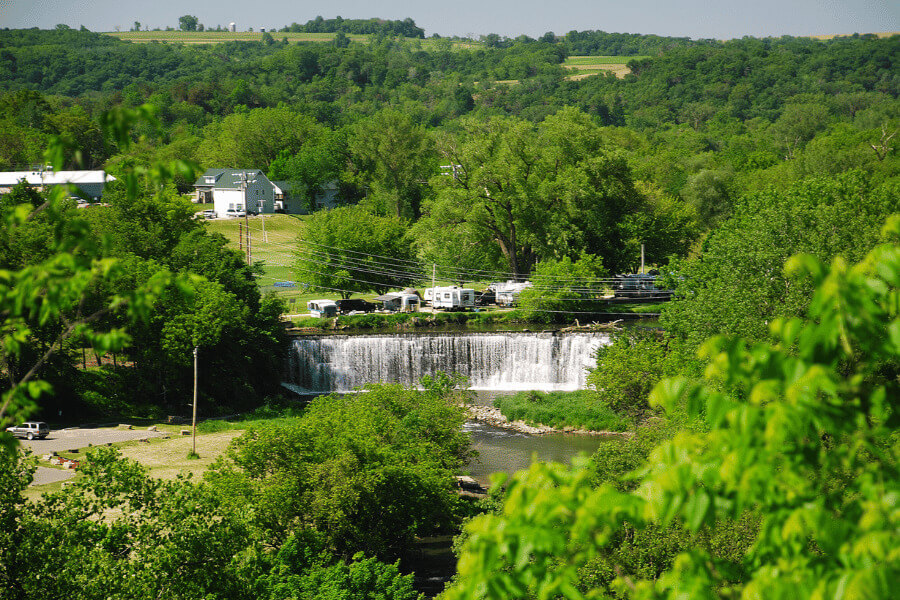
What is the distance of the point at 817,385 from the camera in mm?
3449

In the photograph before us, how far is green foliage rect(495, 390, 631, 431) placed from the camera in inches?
1351

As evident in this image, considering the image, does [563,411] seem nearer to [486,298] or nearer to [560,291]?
[560,291]

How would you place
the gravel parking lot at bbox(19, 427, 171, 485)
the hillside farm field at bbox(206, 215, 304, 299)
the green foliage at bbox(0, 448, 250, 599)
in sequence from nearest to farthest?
the green foliage at bbox(0, 448, 250, 599)
the gravel parking lot at bbox(19, 427, 171, 485)
the hillside farm field at bbox(206, 215, 304, 299)

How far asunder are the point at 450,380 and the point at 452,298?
18.2 m

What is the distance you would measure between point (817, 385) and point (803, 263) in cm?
50

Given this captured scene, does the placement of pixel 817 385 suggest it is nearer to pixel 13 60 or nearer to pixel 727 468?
pixel 727 468

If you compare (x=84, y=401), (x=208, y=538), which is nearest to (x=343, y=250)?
(x=84, y=401)

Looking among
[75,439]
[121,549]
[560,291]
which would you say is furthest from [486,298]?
[121,549]

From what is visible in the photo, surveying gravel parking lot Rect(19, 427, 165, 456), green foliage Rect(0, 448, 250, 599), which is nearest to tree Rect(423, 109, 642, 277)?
gravel parking lot Rect(19, 427, 165, 456)

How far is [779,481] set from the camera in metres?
3.81

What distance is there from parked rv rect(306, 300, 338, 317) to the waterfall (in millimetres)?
4839

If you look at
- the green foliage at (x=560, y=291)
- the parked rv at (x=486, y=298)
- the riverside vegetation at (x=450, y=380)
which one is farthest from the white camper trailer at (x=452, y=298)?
the riverside vegetation at (x=450, y=380)

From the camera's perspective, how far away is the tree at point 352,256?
172 ft

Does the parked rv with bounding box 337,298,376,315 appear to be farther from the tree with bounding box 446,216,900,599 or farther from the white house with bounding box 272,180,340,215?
the tree with bounding box 446,216,900,599
